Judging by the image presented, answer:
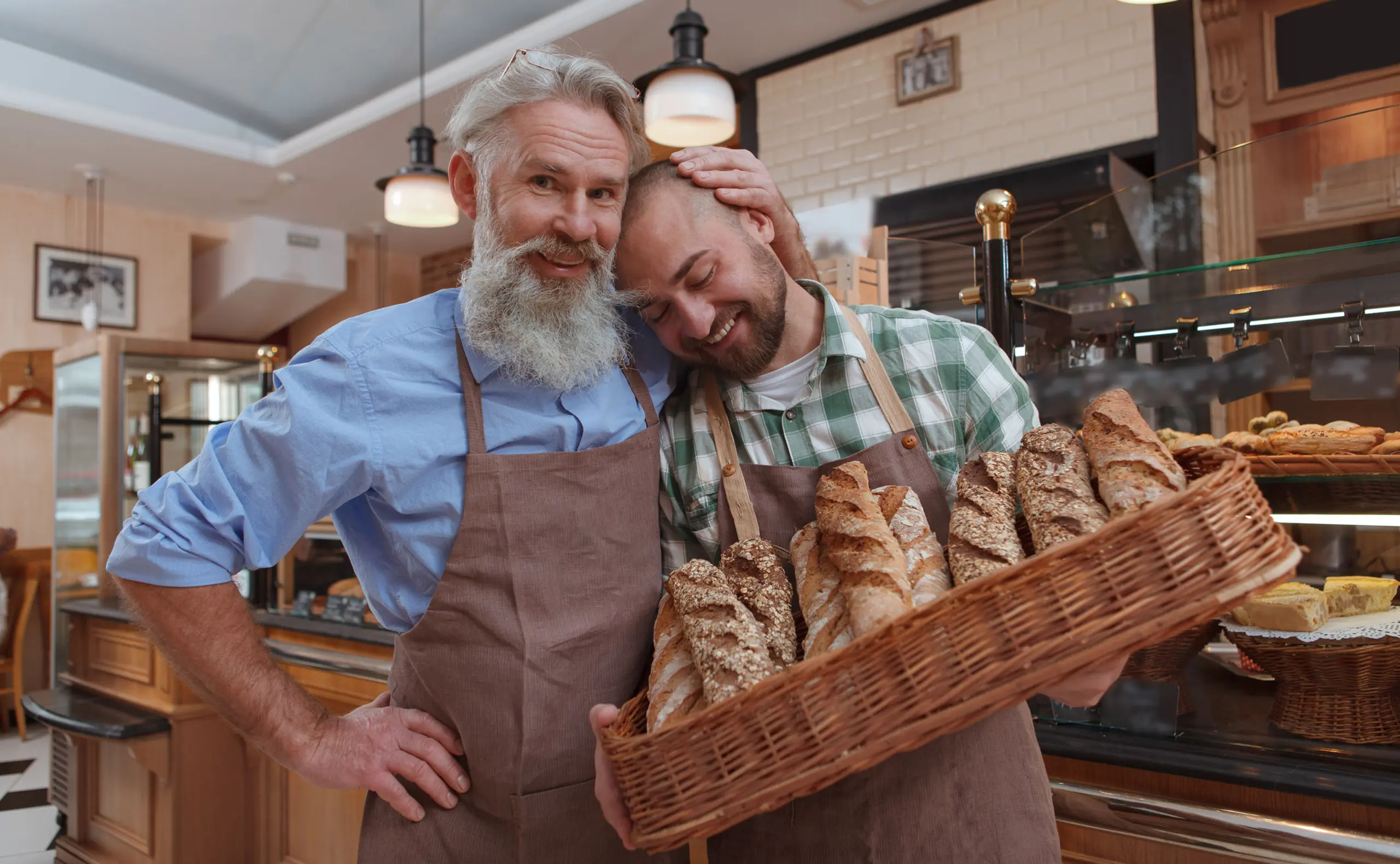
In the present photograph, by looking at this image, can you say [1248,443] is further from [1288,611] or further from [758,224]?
[758,224]

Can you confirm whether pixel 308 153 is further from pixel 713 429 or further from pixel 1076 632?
pixel 1076 632

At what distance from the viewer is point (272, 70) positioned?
654 cm

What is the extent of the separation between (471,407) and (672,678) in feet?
1.63

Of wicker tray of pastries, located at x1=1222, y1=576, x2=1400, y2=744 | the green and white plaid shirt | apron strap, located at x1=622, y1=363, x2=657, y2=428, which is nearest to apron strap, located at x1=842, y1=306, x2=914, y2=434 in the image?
the green and white plaid shirt

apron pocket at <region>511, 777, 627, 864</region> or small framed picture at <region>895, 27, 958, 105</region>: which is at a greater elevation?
small framed picture at <region>895, 27, 958, 105</region>

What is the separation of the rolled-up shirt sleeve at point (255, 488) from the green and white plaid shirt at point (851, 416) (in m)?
0.48

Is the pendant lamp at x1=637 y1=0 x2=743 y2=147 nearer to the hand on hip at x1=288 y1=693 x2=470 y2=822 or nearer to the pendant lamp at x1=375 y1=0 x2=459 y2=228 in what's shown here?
the pendant lamp at x1=375 y1=0 x2=459 y2=228

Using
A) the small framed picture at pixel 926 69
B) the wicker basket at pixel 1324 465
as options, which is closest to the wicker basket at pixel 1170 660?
the wicker basket at pixel 1324 465

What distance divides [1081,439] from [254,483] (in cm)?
108

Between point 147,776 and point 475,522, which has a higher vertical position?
point 475,522

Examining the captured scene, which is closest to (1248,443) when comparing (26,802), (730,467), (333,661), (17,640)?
(730,467)

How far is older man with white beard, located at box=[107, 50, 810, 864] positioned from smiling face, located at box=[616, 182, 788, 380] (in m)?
0.05

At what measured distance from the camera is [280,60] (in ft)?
21.1

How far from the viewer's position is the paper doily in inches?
58.0
